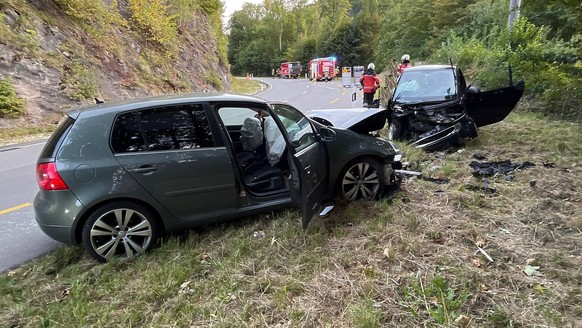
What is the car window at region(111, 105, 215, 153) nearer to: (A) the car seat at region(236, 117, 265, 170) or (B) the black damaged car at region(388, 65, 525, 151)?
(A) the car seat at region(236, 117, 265, 170)

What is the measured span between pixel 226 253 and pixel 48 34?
50.7 ft

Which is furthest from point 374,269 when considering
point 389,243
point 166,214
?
point 166,214

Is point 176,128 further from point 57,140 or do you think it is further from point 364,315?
point 364,315

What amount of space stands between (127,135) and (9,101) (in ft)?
36.6

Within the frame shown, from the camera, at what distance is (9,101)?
1204 centimetres

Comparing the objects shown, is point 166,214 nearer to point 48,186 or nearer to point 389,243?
point 48,186

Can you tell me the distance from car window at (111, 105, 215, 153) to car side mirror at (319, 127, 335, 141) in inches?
48.2

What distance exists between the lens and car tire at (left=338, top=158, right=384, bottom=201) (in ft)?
15.2

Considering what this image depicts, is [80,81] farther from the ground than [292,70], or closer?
farther from the ground

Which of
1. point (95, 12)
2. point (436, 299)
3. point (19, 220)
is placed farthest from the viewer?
point (95, 12)

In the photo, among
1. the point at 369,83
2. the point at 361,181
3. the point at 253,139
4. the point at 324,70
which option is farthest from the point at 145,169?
the point at 324,70

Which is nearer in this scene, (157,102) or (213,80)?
(157,102)

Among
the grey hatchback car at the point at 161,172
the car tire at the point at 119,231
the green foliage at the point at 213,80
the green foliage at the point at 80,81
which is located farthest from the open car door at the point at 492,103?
the green foliage at the point at 213,80

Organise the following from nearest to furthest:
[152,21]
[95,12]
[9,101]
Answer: [9,101] → [95,12] → [152,21]
